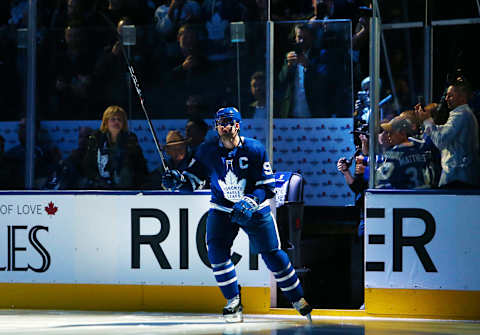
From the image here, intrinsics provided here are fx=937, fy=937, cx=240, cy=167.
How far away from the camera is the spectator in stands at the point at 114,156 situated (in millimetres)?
8180

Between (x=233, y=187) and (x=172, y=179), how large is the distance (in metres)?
0.52

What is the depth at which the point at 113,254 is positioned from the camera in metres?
7.97

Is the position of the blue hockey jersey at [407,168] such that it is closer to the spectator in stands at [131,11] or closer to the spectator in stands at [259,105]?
the spectator in stands at [259,105]

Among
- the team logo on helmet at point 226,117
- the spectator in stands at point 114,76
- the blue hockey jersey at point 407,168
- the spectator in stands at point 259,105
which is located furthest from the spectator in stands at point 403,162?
the spectator in stands at point 114,76

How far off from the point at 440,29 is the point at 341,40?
1.04 m

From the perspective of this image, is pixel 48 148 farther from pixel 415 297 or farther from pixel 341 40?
pixel 415 297

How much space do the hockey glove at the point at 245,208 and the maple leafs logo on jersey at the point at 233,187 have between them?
0.30 ft

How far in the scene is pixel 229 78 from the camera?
26.8 ft

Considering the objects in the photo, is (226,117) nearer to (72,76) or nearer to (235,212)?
(235,212)

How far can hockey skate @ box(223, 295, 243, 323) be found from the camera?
7.27 metres

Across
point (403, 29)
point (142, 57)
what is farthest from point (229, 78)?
point (403, 29)

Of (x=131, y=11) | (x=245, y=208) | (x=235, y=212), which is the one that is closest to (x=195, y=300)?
(x=235, y=212)

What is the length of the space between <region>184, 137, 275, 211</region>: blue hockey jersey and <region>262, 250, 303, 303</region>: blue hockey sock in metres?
0.39

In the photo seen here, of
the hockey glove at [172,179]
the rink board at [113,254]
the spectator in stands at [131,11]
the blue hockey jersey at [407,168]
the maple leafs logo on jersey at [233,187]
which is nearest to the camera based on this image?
the maple leafs logo on jersey at [233,187]
